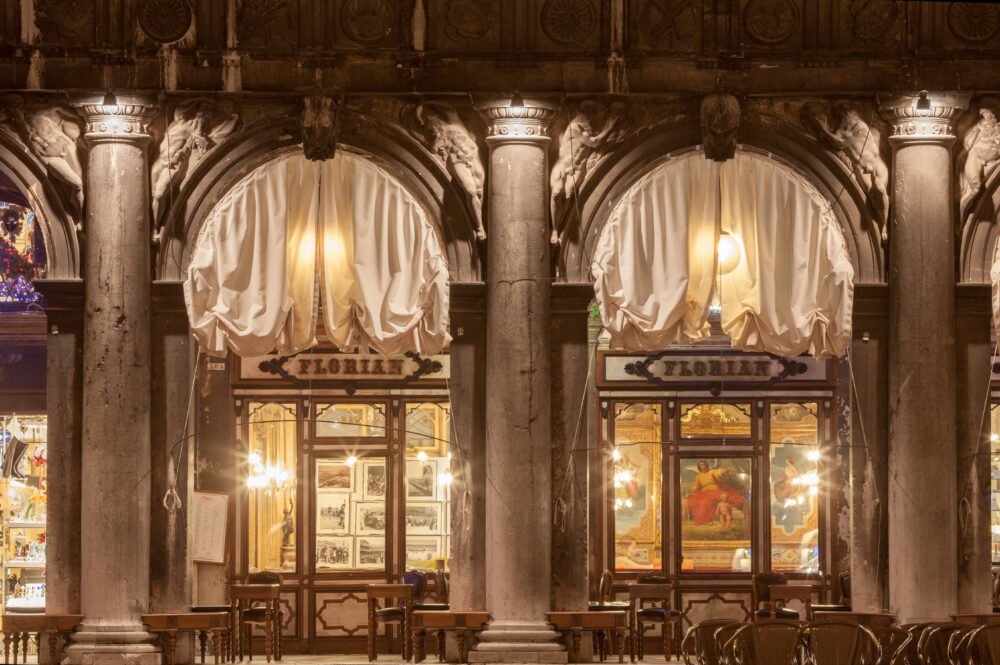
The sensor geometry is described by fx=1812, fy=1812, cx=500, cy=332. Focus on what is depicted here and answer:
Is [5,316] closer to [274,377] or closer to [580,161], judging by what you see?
[274,377]

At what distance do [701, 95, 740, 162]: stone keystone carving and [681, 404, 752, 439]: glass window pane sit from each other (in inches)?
213

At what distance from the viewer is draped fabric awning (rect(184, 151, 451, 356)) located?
18.1 metres

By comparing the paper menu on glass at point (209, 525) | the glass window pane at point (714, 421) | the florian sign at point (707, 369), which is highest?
the florian sign at point (707, 369)

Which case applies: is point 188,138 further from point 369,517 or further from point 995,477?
point 995,477

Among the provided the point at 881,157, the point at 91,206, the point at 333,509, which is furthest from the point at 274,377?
the point at 881,157

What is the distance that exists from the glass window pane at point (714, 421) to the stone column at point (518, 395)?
5.19 meters

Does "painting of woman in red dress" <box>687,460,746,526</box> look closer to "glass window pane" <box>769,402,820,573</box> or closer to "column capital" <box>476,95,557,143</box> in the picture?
"glass window pane" <box>769,402,820,573</box>

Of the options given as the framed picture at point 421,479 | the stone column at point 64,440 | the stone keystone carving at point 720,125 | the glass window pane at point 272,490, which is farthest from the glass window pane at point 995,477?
the stone column at point 64,440

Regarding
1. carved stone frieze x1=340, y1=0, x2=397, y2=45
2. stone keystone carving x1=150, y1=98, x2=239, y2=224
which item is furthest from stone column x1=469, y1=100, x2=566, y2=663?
stone keystone carving x1=150, y1=98, x2=239, y2=224

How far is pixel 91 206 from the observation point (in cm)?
1805

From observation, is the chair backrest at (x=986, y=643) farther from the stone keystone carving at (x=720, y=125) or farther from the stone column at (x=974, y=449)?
the stone keystone carving at (x=720, y=125)

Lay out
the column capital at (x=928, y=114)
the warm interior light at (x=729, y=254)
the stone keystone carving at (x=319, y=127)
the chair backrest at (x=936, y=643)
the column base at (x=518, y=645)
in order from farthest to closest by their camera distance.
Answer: the warm interior light at (x=729, y=254) < the column capital at (x=928, y=114) < the stone keystone carving at (x=319, y=127) < the column base at (x=518, y=645) < the chair backrest at (x=936, y=643)

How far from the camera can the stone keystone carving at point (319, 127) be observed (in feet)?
59.4

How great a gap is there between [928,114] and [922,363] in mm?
2505
